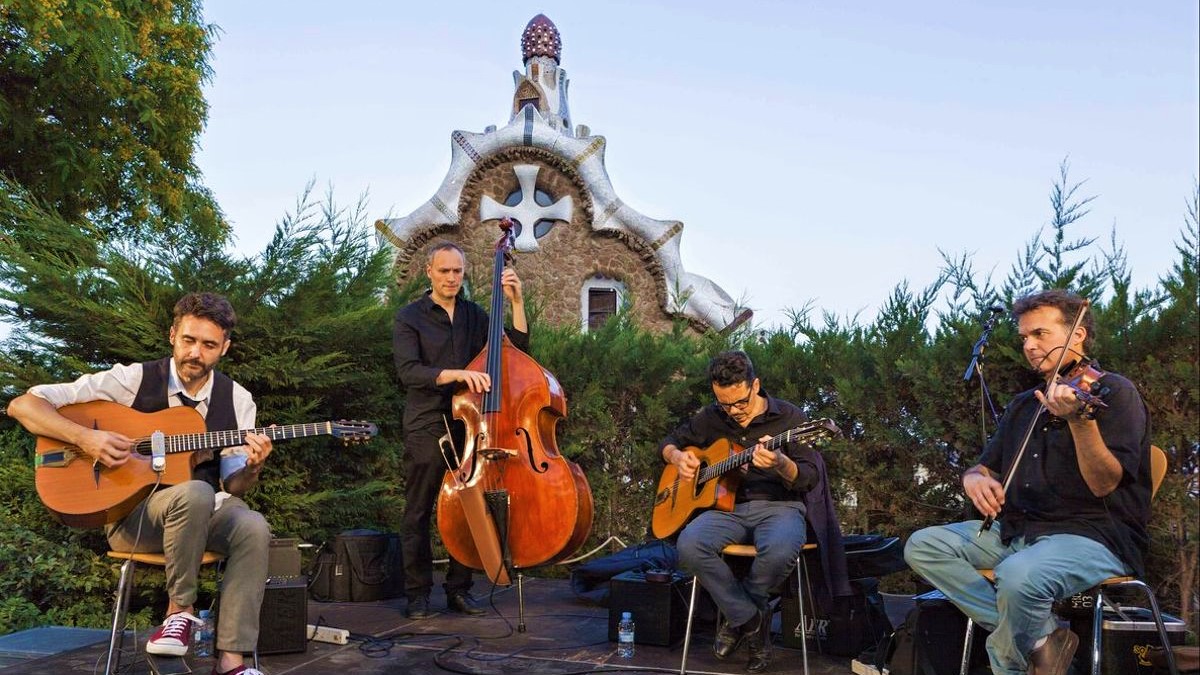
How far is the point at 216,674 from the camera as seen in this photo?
312cm

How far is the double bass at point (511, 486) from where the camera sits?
401cm

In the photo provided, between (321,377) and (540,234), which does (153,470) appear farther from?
(540,234)

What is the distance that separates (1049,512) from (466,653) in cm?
226

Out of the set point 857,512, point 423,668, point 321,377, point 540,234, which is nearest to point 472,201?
point 540,234

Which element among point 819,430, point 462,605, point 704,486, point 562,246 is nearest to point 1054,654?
point 819,430

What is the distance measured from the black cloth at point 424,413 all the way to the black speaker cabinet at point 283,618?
2.26 ft

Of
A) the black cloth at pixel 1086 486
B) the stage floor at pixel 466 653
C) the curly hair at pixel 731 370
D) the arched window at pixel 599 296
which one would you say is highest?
the arched window at pixel 599 296

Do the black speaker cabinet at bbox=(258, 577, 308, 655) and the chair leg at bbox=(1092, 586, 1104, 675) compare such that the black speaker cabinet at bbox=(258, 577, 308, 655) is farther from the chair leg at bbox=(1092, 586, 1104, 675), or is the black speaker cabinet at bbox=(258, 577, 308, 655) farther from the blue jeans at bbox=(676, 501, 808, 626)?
the chair leg at bbox=(1092, 586, 1104, 675)

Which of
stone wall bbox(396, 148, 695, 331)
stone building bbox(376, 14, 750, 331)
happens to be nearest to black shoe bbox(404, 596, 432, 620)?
Result: stone building bbox(376, 14, 750, 331)

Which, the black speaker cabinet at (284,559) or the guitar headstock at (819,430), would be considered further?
the black speaker cabinet at (284,559)

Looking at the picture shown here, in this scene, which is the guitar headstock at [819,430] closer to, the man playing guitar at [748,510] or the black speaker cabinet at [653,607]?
the man playing guitar at [748,510]

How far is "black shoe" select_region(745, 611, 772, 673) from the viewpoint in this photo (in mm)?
3617

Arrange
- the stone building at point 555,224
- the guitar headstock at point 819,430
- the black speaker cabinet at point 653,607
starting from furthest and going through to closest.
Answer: the stone building at point 555,224 → the black speaker cabinet at point 653,607 → the guitar headstock at point 819,430

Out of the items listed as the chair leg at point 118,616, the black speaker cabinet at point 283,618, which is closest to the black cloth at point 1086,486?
the black speaker cabinet at point 283,618
